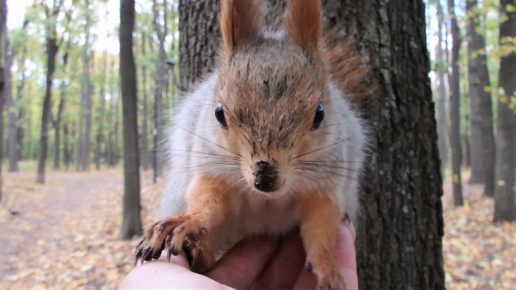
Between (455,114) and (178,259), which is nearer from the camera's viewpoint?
(178,259)

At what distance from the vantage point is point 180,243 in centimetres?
117

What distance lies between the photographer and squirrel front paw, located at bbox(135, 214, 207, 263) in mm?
1142

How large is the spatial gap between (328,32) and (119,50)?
8.73 feet

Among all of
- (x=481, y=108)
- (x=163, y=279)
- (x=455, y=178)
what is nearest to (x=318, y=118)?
(x=163, y=279)

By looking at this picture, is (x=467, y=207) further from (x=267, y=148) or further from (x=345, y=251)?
(x=267, y=148)

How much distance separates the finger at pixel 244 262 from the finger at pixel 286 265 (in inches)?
1.3

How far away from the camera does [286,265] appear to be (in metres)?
1.48

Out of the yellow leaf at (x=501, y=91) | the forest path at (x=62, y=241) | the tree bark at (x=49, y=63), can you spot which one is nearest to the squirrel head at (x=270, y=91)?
the forest path at (x=62, y=241)

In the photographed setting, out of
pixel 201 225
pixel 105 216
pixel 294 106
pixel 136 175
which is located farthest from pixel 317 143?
pixel 105 216

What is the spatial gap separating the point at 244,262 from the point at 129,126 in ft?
9.99

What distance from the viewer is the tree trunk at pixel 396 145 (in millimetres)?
1682

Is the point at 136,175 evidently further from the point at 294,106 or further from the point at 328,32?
the point at 294,106

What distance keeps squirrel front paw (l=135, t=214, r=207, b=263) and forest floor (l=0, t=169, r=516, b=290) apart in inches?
44.6

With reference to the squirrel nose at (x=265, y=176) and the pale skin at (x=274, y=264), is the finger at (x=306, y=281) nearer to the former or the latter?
the pale skin at (x=274, y=264)
